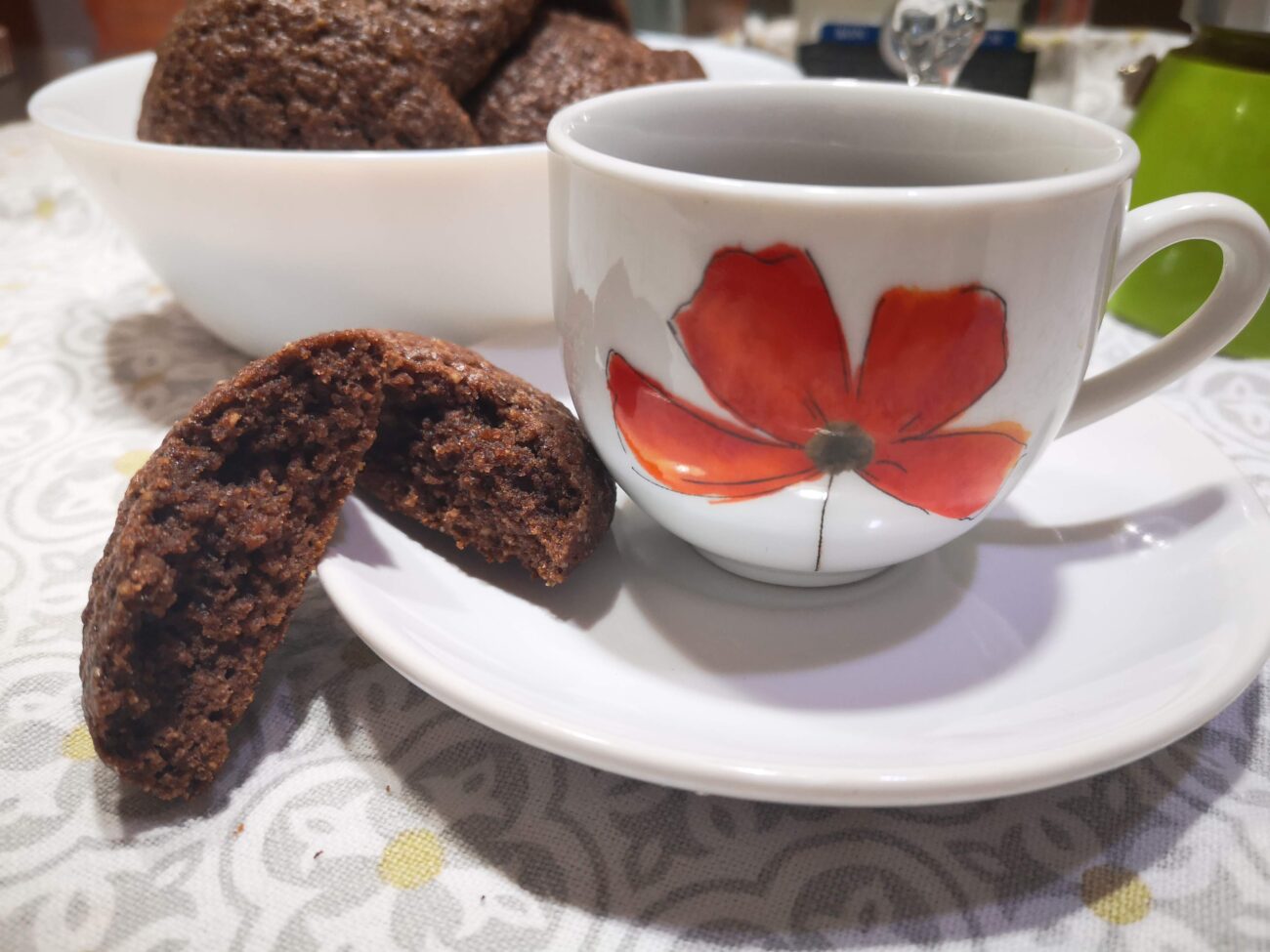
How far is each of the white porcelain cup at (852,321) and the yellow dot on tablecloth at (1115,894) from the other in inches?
7.9

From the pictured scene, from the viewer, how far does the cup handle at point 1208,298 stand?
1.80 feet

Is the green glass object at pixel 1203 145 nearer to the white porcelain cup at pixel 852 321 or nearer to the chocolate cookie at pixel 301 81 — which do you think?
the white porcelain cup at pixel 852 321

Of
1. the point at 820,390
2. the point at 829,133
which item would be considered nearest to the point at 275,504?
the point at 820,390

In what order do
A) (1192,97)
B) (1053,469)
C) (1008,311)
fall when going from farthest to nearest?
(1192,97)
(1053,469)
(1008,311)

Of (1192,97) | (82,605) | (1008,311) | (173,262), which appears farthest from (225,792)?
(1192,97)

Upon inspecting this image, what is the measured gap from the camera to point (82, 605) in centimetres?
68

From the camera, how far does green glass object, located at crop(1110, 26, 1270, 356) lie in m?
0.97

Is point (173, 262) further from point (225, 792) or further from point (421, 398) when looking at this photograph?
point (225, 792)

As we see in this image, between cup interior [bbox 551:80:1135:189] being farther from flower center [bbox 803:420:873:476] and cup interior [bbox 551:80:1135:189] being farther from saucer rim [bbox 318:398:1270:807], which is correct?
saucer rim [bbox 318:398:1270:807]

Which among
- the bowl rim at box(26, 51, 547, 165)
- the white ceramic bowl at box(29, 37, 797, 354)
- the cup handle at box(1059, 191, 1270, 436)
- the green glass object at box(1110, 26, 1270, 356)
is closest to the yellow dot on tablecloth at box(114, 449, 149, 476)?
the white ceramic bowl at box(29, 37, 797, 354)

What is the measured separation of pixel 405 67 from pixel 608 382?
493 millimetres

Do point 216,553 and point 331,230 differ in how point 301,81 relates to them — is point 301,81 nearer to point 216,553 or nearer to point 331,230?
point 331,230

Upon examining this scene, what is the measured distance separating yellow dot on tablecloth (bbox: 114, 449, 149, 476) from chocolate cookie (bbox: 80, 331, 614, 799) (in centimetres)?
34

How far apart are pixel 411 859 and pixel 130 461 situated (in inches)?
21.9
